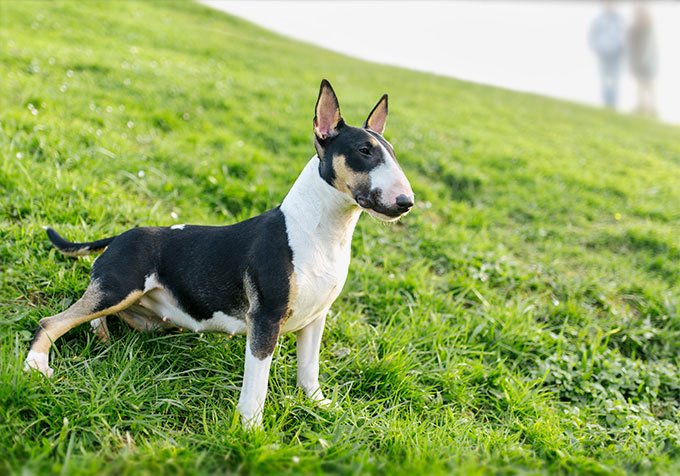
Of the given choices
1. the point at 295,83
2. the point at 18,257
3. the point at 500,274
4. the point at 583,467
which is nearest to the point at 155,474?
the point at 583,467

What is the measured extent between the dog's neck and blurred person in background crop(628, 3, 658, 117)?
26313mm

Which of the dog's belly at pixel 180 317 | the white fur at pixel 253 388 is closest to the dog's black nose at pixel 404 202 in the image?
the white fur at pixel 253 388

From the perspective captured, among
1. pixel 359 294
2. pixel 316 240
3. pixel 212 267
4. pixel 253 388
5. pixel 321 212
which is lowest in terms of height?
pixel 253 388

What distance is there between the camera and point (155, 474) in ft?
7.12

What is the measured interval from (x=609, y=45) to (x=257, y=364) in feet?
89.1

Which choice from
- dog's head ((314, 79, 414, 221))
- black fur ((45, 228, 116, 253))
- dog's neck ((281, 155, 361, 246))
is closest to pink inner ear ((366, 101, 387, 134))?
dog's head ((314, 79, 414, 221))

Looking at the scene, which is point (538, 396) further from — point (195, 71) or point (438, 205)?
point (195, 71)

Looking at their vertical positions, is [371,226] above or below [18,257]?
above

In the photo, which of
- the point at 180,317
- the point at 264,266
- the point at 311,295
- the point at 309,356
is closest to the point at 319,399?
the point at 309,356

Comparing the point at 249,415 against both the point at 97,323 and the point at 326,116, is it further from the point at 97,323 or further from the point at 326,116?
the point at 326,116

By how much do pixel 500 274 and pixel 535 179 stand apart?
365cm

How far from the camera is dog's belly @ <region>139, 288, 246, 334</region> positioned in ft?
11.1

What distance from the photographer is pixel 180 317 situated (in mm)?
3508

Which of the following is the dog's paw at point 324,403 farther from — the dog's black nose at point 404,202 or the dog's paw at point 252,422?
the dog's black nose at point 404,202
